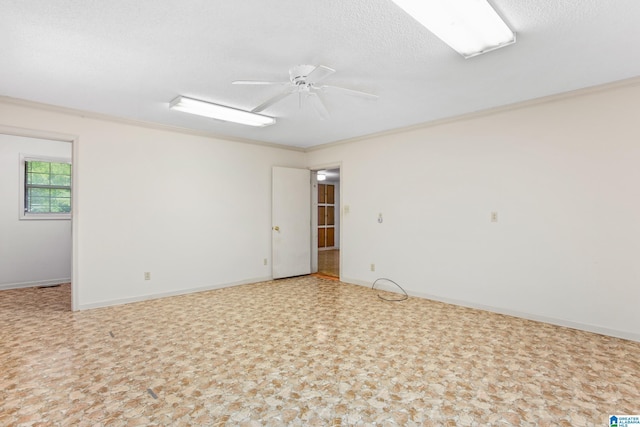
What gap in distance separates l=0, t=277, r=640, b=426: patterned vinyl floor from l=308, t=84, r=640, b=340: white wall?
1.16 feet

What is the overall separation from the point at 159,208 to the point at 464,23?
4.14 metres

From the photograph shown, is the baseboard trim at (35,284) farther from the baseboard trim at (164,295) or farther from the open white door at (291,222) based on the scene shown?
the open white door at (291,222)

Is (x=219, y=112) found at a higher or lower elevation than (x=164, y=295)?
higher

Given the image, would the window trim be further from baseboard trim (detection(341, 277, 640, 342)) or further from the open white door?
baseboard trim (detection(341, 277, 640, 342))

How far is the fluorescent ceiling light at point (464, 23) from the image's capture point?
6.12ft

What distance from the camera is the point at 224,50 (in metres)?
2.46

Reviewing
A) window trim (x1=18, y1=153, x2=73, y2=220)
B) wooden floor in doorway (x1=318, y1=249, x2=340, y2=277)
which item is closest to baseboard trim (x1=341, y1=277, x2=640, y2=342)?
wooden floor in doorway (x1=318, y1=249, x2=340, y2=277)

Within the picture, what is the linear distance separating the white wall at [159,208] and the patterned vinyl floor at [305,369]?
1.90 ft

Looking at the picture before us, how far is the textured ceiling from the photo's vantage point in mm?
1991

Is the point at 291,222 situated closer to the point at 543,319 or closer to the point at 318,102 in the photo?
the point at 318,102

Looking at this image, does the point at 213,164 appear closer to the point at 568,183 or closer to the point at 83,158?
the point at 83,158

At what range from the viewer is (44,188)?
18.0 ft

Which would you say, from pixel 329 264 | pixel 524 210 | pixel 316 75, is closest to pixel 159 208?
pixel 316 75

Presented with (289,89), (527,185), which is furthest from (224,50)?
(527,185)
